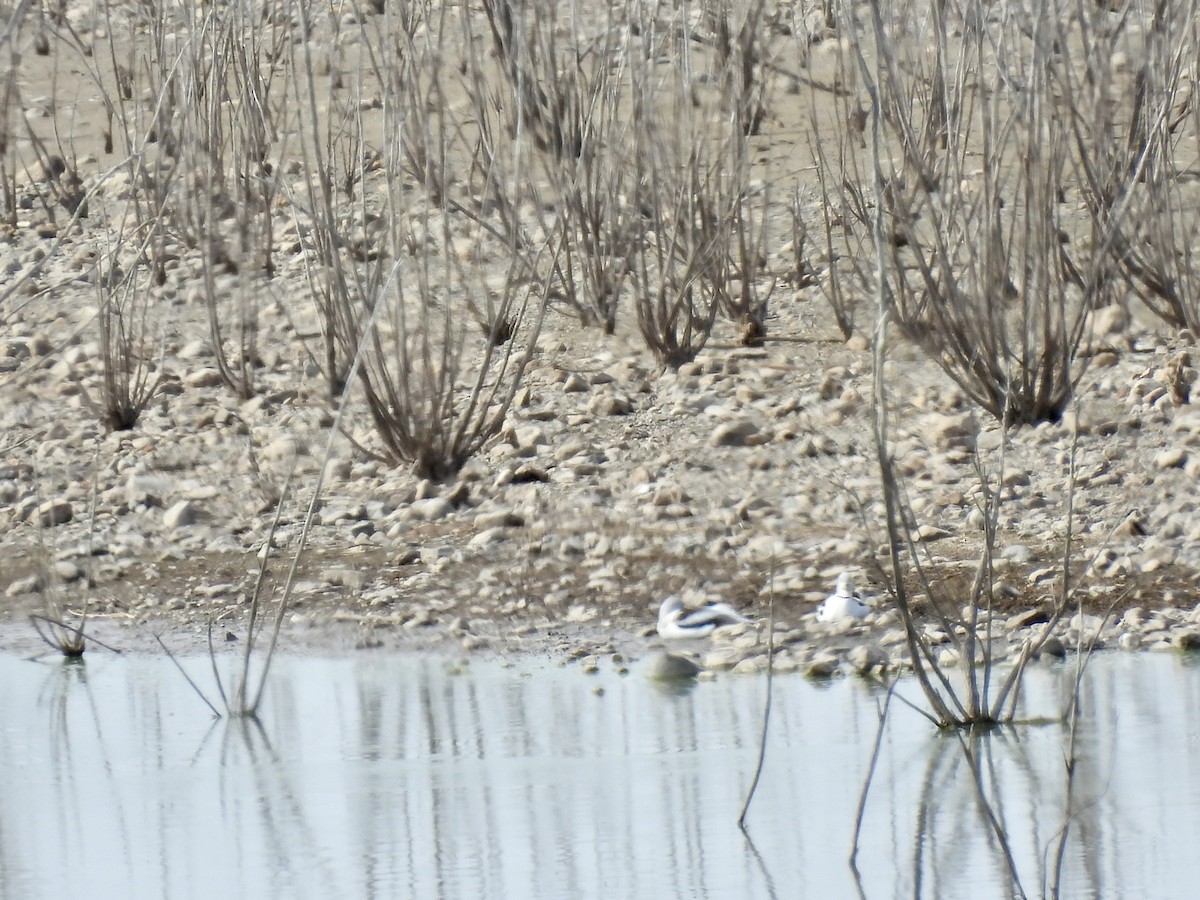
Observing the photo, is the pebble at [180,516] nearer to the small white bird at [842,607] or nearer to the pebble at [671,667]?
the pebble at [671,667]

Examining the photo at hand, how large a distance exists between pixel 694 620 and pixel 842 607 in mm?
313

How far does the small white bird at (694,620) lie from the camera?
4.06 metres

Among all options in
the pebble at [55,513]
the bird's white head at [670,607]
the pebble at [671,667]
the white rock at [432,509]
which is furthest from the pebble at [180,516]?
the pebble at [671,667]

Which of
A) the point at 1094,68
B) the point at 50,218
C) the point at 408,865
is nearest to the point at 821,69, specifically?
the point at 1094,68

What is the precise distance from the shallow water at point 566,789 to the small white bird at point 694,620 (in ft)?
0.81

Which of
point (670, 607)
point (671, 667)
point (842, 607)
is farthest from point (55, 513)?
point (842, 607)

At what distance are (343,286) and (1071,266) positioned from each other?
86.0 inches

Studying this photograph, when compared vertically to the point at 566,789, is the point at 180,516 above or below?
above

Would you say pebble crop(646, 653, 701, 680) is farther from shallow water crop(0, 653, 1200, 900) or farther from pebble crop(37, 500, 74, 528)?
pebble crop(37, 500, 74, 528)

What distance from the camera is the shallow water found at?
2.64 m

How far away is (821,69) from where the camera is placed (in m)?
8.48

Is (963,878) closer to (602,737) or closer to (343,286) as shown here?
(602,737)

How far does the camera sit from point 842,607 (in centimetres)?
406

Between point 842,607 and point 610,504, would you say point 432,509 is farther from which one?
point 842,607
